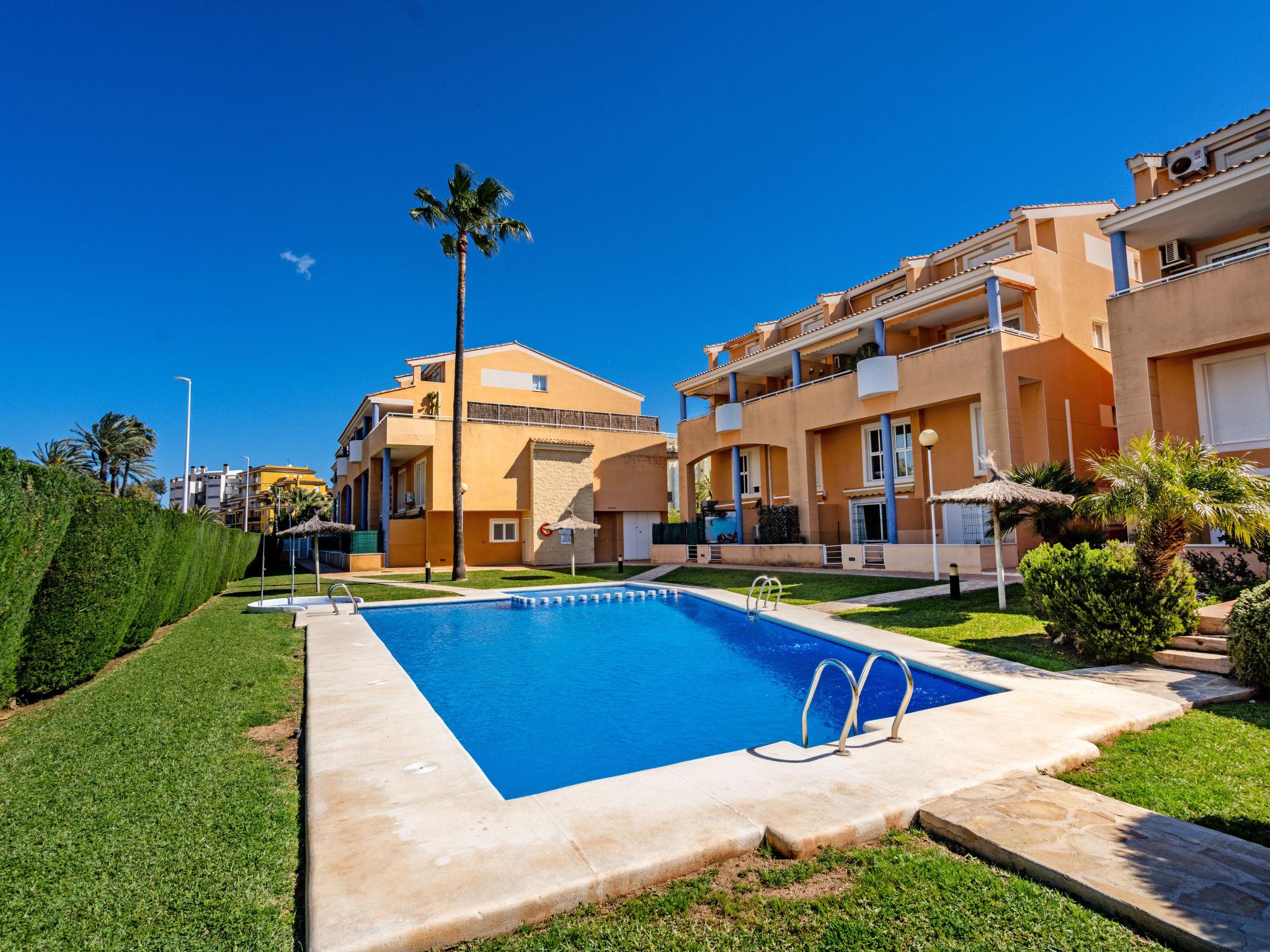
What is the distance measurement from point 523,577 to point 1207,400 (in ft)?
71.8

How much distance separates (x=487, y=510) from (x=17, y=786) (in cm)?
2663

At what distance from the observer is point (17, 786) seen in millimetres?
4645

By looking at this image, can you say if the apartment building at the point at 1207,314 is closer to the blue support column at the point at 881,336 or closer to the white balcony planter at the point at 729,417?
the blue support column at the point at 881,336

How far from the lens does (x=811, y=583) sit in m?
18.4

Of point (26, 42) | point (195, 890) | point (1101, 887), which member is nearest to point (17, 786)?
point (195, 890)

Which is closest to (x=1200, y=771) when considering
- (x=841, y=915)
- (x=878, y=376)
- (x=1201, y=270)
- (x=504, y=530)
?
(x=841, y=915)

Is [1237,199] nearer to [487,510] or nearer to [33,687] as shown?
[33,687]

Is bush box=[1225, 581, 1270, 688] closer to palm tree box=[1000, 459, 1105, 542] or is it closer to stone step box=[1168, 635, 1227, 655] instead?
stone step box=[1168, 635, 1227, 655]

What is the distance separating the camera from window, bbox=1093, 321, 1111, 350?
20.7 metres

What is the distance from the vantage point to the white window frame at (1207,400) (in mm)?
14602

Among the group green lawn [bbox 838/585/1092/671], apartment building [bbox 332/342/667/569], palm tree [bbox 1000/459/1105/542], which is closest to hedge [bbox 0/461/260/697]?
green lawn [bbox 838/585/1092/671]

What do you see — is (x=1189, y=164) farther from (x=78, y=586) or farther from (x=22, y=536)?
(x=78, y=586)

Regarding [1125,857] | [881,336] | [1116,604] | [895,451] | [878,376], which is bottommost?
[1125,857]

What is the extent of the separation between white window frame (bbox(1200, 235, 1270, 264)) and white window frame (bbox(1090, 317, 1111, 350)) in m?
3.86
